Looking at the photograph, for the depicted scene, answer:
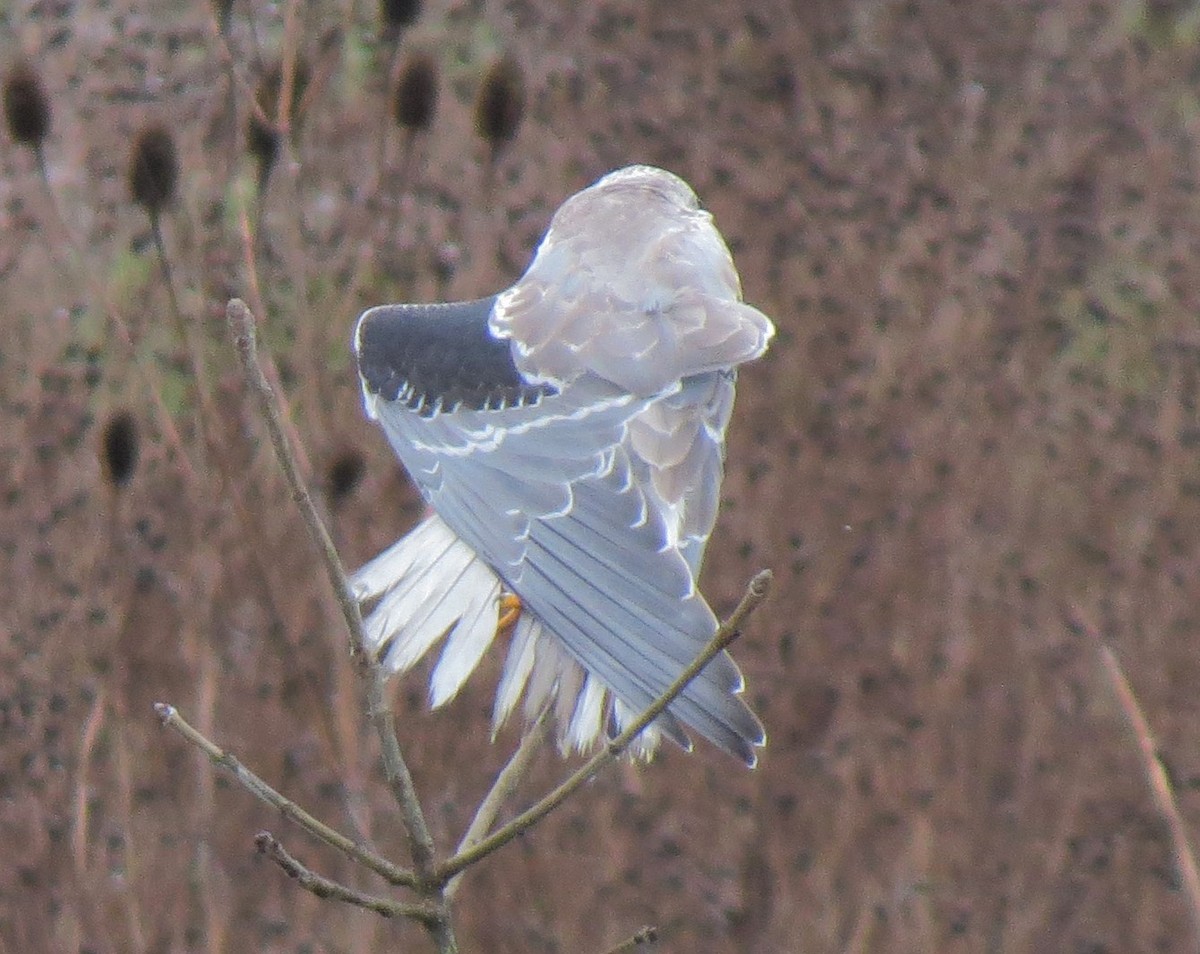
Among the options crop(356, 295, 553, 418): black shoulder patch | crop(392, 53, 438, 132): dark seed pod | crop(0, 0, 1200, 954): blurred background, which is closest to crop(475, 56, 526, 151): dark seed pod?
crop(392, 53, 438, 132): dark seed pod

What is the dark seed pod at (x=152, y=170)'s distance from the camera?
12.6 feet

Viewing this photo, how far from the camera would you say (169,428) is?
365 centimetres

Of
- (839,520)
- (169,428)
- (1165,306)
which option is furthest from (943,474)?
(169,428)

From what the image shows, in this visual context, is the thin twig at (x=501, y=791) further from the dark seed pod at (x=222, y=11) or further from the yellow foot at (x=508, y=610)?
the dark seed pod at (x=222, y=11)

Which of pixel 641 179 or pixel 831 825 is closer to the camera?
pixel 641 179

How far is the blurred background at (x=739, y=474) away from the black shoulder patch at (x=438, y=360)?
1.05 feet

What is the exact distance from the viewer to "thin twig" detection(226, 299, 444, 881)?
1.96 meters

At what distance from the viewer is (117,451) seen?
400 centimetres

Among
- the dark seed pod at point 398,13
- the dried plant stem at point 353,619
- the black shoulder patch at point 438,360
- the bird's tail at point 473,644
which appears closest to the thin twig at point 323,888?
the dried plant stem at point 353,619

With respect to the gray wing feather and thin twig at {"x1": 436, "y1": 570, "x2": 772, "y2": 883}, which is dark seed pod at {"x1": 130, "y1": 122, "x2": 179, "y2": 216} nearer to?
the gray wing feather

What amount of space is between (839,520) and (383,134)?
6.76ft

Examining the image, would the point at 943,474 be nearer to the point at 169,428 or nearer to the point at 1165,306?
the point at 1165,306

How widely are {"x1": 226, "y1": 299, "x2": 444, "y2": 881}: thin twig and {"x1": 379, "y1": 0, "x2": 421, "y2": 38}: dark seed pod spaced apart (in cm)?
197

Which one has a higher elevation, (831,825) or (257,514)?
(257,514)
